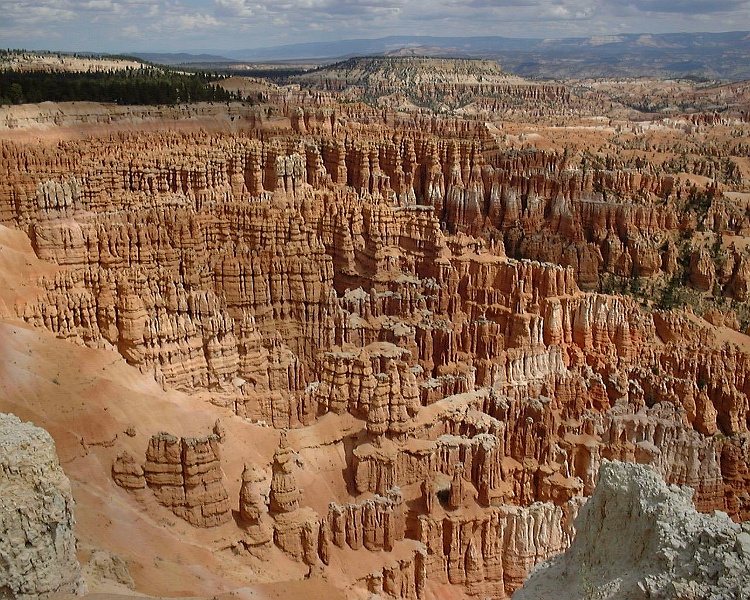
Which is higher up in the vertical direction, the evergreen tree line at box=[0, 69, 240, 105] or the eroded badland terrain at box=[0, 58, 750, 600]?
the evergreen tree line at box=[0, 69, 240, 105]

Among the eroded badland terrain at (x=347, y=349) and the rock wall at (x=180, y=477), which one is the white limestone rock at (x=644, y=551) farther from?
the rock wall at (x=180, y=477)

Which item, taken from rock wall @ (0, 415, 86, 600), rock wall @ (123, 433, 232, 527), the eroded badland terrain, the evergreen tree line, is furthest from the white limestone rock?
the evergreen tree line

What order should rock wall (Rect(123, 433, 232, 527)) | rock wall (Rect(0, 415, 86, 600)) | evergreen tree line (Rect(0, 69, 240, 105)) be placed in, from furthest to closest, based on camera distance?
evergreen tree line (Rect(0, 69, 240, 105))
rock wall (Rect(123, 433, 232, 527))
rock wall (Rect(0, 415, 86, 600))

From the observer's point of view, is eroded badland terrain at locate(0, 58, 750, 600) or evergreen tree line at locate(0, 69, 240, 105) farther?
evergreen tree line at locate(0, 69, 240, 105)

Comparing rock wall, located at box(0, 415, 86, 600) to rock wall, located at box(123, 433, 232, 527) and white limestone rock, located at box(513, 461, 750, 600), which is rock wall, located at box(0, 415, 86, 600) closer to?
rock wall, located at box(123, 433, 232, 527)

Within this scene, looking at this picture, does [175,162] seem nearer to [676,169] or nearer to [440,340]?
[440,340]

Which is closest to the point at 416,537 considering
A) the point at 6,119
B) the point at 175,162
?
the point at 175,162

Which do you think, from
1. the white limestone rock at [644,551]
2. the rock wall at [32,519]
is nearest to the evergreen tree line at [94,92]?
the rock wall at [32,519]
